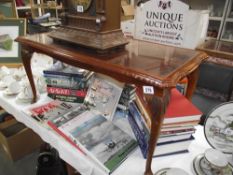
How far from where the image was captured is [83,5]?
77 centimetres

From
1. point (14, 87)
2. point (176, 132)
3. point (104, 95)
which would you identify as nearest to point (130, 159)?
point (176, 132)

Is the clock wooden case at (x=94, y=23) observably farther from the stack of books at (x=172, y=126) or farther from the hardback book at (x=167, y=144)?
the hardback book at (x=167, y=144)

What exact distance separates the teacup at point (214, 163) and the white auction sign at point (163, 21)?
57cm

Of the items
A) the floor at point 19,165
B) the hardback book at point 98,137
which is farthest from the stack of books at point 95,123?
the floor at point 19,165

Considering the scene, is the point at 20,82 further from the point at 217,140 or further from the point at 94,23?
the point at 217,140

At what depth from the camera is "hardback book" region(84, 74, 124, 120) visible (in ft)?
3.08

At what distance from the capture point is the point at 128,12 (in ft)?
9.04

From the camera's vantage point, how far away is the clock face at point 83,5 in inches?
29.8

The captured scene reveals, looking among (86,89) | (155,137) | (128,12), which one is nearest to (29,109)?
(86,89)

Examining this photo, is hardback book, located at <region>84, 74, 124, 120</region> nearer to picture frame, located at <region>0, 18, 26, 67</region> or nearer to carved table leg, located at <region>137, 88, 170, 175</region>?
carved table leg, located at <region>137, 88, 170, 175</region>

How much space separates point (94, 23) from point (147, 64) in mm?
263

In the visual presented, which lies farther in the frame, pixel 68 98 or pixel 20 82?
pixel 20 82

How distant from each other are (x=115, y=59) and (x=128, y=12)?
2.25m

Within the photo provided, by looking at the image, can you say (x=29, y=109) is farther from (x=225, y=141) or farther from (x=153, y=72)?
(x=225, y=141)
